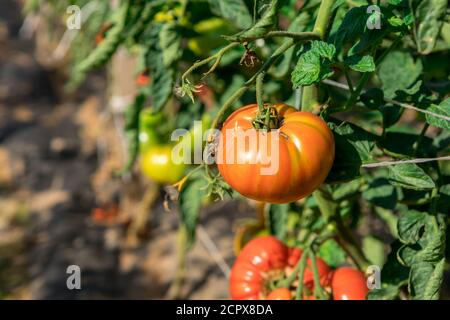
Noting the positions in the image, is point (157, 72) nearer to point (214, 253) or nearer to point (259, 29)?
point (259, 29)

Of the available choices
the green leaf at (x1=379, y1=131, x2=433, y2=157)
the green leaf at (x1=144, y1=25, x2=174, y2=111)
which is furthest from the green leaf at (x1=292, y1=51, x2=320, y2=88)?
the green leaf at (x1=144, y1=25, x2=174, y2=111)

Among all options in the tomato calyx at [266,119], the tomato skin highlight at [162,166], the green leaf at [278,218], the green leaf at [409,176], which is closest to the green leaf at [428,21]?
the green leaf at [409,176]

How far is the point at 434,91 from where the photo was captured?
1.04m

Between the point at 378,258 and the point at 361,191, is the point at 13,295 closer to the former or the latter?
the point at 378,258

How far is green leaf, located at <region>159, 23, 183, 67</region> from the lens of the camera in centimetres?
114

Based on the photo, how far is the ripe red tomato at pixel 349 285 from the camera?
107cm

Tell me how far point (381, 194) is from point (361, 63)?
39 centimetres

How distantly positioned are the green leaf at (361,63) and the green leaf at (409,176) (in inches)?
7.3

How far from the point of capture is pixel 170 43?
1158 mm

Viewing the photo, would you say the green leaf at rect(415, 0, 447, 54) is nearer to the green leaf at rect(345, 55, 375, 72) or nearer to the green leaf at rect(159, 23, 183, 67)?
the green leaf at rect(345, 55, 375, 72)

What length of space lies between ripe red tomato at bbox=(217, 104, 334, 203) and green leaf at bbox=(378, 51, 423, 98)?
0.29 meters

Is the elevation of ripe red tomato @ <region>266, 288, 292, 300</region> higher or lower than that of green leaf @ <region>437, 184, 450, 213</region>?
lower

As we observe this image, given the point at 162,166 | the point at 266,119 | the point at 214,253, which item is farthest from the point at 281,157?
the point at 214,253

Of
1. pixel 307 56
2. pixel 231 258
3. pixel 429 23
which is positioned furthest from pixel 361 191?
pixel 231 258
